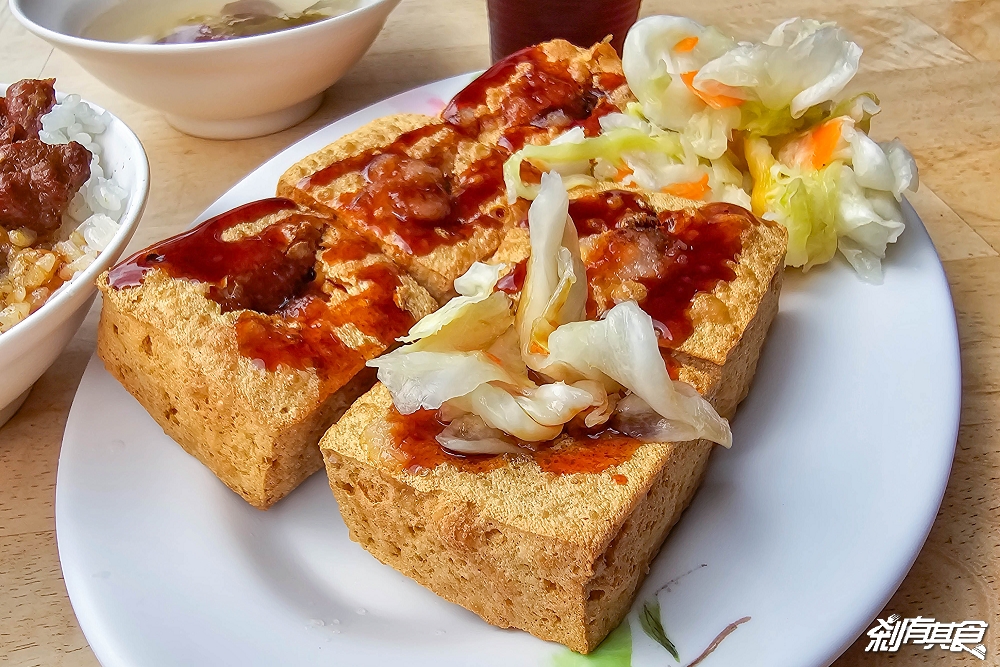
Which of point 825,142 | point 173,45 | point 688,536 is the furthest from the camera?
point 173,45

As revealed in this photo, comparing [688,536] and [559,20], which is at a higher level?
[559,20]

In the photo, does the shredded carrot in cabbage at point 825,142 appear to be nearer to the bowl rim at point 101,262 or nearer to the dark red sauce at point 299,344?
the dark red sauce at point 299,344

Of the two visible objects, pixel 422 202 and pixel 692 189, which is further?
pixel 692 189

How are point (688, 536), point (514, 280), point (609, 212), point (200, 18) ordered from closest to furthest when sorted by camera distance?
point (688, 536), point (514, 280), point (609, 212), point (200, 18)

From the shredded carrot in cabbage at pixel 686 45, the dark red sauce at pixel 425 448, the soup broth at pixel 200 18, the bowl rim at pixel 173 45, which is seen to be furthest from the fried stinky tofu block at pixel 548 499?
the soup broth at pixel 200 18

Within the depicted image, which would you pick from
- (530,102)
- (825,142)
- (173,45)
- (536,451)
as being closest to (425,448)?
(536,451)

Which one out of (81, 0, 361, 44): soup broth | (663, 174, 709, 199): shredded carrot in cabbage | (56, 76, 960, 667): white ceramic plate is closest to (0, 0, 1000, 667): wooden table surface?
(56, 76, 960, 667): white ceramic plate

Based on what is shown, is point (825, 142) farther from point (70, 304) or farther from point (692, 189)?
point (70, 304)
